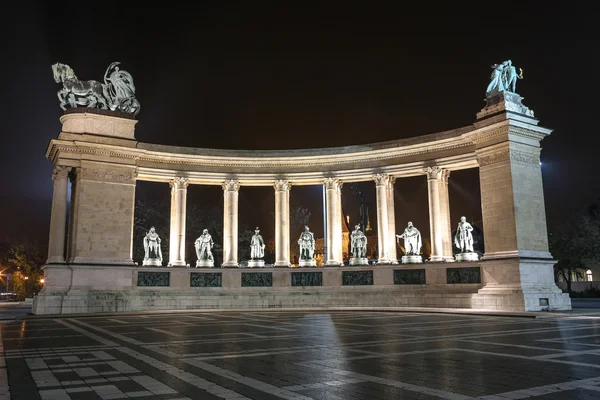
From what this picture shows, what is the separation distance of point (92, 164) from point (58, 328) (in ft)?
70.2

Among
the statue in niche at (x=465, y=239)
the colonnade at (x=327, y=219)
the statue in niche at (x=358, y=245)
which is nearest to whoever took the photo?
the colonnade at (x=327, y=219)

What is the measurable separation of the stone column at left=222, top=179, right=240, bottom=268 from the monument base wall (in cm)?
142

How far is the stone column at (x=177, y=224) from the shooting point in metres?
49.5

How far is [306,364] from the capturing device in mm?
14039

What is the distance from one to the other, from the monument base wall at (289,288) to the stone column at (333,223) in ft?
4.95

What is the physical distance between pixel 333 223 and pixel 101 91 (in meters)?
25.1

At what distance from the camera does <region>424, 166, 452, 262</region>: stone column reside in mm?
47031

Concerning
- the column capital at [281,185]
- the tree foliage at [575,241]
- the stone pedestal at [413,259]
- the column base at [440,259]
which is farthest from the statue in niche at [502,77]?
the tree foliage at [575,241]

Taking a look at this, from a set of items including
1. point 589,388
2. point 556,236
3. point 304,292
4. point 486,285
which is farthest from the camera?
point 556,236

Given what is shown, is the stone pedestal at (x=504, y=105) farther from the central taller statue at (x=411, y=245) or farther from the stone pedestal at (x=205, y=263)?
the stone pedestal at (x=205, y=263)

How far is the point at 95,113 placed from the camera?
46875 millimetres

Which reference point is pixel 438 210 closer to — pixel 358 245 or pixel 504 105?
pixel 358 245

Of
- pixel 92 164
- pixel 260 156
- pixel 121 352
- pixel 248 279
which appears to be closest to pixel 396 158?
pixel 260 156

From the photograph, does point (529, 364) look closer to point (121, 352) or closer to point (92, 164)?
point (121, 352)
